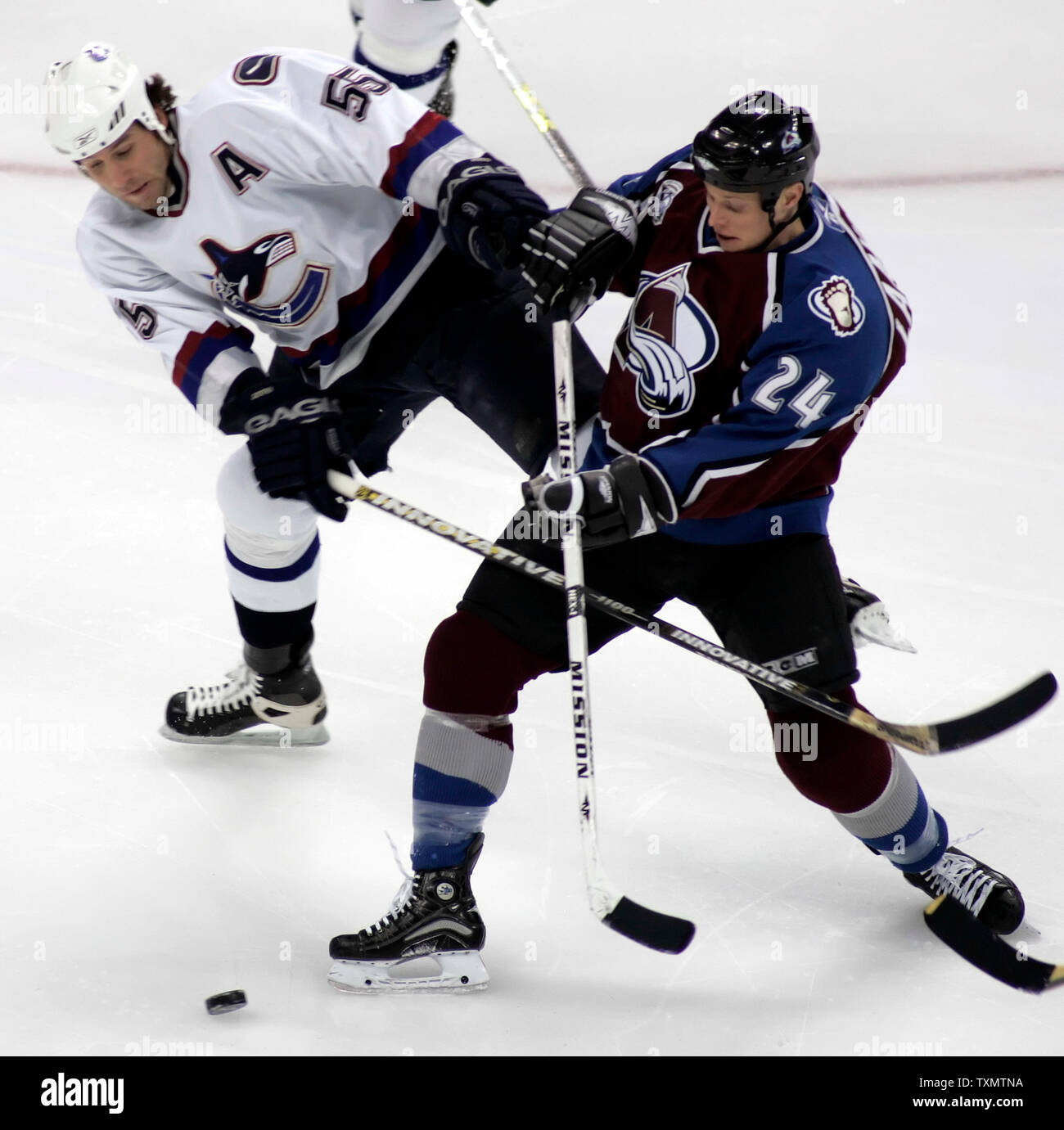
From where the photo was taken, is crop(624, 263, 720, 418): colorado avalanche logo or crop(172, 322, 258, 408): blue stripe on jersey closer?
crop(624, 263, 720, 418): colorado avalanche logo

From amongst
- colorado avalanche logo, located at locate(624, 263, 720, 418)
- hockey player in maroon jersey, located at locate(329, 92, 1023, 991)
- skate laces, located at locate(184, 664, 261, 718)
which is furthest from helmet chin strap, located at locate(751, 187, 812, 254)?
skate laces, located at locate(184, 664, 261, 718)

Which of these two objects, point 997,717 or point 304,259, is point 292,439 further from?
point 997,717

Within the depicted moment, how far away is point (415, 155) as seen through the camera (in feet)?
6.95

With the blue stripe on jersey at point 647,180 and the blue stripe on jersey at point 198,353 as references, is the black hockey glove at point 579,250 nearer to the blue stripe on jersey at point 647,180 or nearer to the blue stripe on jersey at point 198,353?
the blue stripe on jersey at point 647,180

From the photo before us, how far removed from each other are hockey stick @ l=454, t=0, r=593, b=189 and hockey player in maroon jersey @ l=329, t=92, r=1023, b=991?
31 centimetres

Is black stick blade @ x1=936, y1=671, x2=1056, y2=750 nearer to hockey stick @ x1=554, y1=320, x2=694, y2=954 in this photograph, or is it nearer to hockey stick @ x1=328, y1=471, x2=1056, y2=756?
hockey stick @ x1=328, y1=471, x2=1056, y2=756

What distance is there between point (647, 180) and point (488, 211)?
0.75 ft

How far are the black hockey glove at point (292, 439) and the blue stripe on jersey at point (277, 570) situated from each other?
0.86ft

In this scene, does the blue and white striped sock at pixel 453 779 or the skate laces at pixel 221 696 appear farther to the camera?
the skate laces at pixel 221 696

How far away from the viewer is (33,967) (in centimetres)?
203

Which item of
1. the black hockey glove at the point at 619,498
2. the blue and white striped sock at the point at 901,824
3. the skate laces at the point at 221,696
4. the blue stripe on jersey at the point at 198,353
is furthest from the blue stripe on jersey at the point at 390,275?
the blue and white striped sock at the point at 901,824

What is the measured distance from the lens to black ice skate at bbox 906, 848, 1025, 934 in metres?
2.12

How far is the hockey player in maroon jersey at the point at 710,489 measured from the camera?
1775mm
